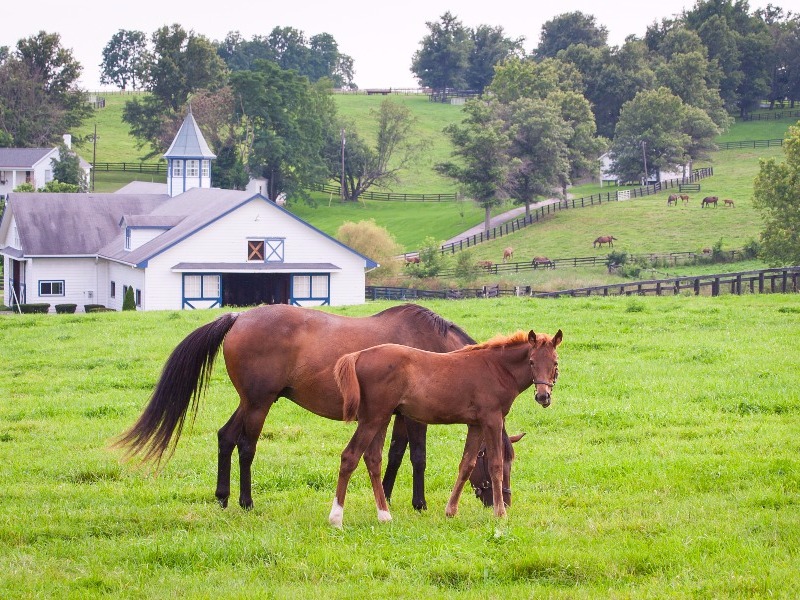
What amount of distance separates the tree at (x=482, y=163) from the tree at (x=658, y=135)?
15.8 metres

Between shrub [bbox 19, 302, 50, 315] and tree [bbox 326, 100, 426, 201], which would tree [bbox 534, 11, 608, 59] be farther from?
shrub [bbox 19, 302, 50, 315]

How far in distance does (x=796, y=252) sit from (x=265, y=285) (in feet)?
83.2

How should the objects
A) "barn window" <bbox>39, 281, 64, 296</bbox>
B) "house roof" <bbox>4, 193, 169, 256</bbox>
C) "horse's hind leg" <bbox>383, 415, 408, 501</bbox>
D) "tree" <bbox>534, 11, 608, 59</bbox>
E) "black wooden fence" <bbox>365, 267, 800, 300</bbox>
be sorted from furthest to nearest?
"tree" <bbox>534, 11, 608, 59</bbox> < "house roof" <bbox>4, 193, 169, 256</bbox> < "barn window" <bbox>39, 281, 64, 296</bbox> < "black wooden fence" <bbox>365, 267, 800, 300</bbox> < "horse's hind leg" <bbox>383, 415, 408, 501</bbox>

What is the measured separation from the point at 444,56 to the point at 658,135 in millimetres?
65741

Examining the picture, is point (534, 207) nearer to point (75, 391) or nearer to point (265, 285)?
point (265, 285)

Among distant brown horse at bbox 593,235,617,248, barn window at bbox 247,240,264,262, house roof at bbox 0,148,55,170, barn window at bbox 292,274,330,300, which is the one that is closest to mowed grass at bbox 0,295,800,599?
barn window at bbox 247,240,264,262

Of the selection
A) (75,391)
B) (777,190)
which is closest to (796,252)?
(777,190)

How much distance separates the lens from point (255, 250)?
4781 cm

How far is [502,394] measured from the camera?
8.87 m

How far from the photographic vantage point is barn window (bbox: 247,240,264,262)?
4772 cm

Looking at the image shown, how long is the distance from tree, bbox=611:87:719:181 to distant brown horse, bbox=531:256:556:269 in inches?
1102

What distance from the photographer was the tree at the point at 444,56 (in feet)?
478

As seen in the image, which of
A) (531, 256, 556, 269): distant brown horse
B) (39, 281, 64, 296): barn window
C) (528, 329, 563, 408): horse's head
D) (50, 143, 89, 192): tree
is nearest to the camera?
(528, 329, 563, 408): horse's head

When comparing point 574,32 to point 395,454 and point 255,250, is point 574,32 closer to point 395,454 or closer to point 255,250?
point 255,250
